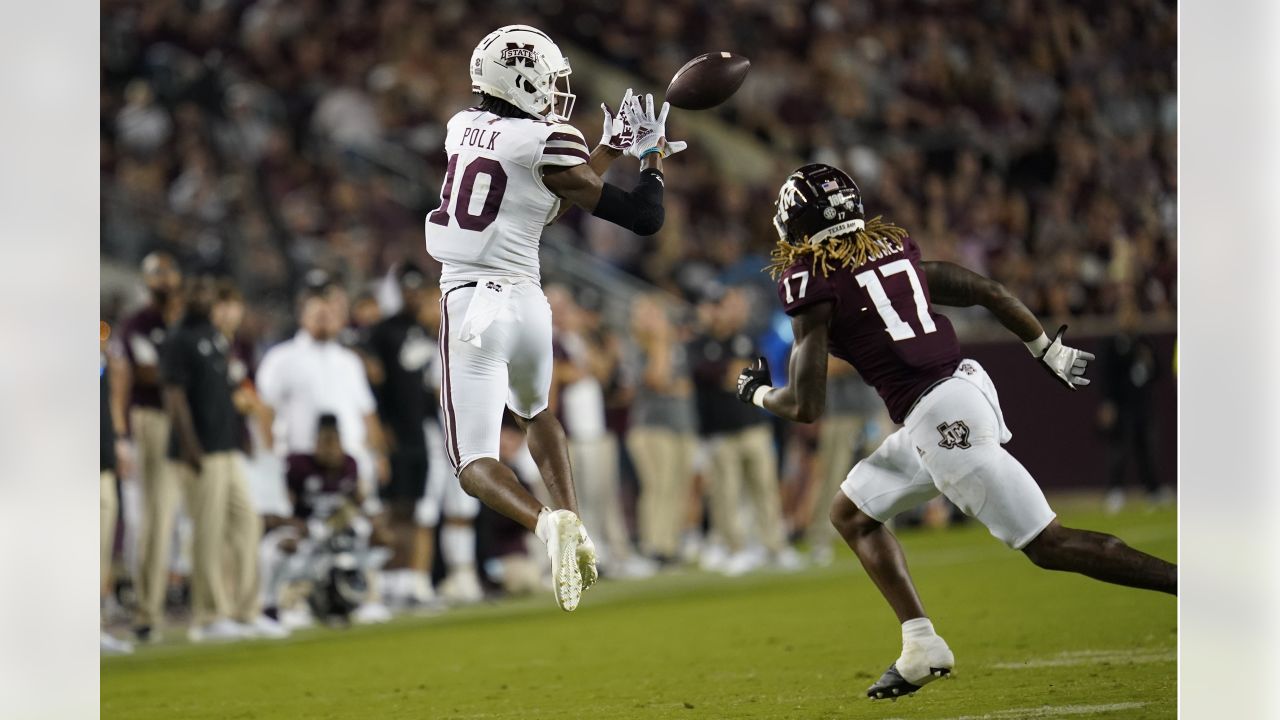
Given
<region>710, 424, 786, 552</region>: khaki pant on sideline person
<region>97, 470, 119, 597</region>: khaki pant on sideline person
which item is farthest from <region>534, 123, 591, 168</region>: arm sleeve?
<region>710, 424, 786, 552</region>: khaki pant on sideline person

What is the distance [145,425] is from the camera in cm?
922

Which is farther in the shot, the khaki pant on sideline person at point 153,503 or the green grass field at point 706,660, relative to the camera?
the khaki pant on sideline person at point 153,503

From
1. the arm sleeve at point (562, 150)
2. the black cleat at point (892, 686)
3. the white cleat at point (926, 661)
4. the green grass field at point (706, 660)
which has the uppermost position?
the arm sleeve at point (562, 150)

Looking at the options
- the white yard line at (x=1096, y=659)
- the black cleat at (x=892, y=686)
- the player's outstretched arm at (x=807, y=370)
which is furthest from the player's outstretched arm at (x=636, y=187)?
the white yard line at (x=1096, y=659)

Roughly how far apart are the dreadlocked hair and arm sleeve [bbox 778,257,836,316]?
4 cm

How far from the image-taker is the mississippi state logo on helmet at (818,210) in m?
5.48

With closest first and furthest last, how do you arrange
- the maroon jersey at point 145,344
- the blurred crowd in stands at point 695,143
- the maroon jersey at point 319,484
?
the maroon jersey at point 145,344 < the maroon jersey at point 319,484 < the blurred crowd in stands at point 695,143

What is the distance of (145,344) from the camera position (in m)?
9.09

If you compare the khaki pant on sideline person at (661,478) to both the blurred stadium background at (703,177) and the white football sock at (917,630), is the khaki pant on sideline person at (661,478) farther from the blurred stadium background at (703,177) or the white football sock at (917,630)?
the white football sock at (917,630)

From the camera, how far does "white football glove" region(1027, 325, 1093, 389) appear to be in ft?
18.4
